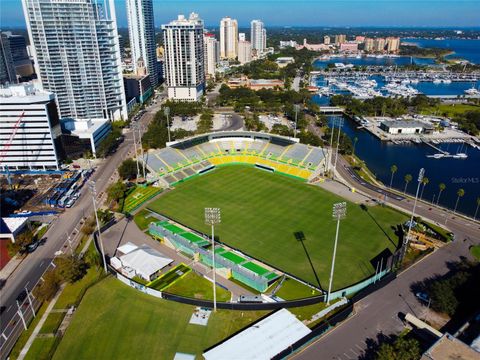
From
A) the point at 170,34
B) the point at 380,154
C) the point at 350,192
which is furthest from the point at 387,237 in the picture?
the point at 170,34

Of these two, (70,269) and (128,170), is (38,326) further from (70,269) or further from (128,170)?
(128,170)

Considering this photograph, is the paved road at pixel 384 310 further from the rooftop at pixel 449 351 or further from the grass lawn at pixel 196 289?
the grass lawn at pixel 196 289

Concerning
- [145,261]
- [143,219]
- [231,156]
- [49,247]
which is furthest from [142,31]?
[145,261]

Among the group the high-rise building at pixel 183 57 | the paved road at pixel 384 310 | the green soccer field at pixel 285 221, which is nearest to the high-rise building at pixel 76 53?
the high-rise building at pixel 183 57

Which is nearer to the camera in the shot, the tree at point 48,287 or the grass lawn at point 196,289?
the tree at point 48,287

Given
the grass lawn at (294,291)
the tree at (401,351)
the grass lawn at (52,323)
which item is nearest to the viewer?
the tree at (401,351)

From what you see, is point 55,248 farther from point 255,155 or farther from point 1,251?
point 255,155

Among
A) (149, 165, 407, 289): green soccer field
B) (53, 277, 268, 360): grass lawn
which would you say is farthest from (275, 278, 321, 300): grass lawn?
(53, 277, 268, 360): grass lawn
